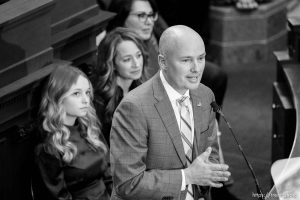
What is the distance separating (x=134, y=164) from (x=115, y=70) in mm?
1798

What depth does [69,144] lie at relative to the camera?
4262mm

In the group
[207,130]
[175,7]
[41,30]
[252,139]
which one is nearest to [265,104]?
[252,139]

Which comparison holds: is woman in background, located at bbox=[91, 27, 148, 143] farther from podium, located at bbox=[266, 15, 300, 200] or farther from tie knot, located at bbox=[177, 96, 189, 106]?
tie knot, located at bbox=[177, 96, 189, 106]

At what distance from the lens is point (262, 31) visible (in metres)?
8.55

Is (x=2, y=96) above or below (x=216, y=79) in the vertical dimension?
above

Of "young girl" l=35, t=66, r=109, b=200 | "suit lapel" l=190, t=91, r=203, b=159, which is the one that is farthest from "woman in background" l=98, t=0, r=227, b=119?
"suit lapel" l=190, t=91, r=203, b=159

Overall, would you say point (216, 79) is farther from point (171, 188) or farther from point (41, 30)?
point (171, 188)

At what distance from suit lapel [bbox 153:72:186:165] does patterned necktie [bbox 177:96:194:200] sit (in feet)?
0.18

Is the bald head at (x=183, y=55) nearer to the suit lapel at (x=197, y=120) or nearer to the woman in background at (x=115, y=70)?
the suit lapel at (x=197, y=120)

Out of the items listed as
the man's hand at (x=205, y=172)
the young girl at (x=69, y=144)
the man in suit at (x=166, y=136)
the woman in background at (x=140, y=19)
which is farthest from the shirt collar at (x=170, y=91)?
the woman in background at (x=140, y=19)

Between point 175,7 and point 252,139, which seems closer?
point 252,139

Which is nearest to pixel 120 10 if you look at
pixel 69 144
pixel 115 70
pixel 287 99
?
pixel 115 70

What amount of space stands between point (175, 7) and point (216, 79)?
6.74 feet

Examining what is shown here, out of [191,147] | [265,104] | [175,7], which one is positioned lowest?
[265,104]
